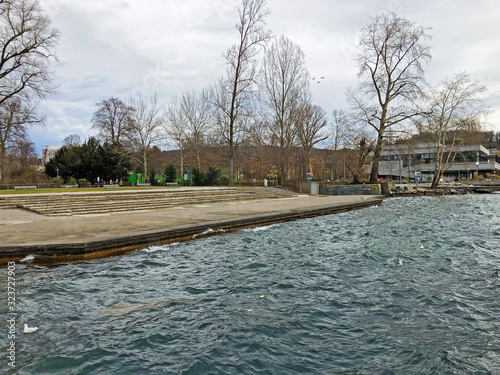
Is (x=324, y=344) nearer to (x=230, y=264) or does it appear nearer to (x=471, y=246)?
(x=230, y=264)

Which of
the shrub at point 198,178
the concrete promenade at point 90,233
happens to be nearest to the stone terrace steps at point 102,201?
the concrete promenade at point 90,233

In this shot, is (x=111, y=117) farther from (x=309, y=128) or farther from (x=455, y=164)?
(x=455, y=164)

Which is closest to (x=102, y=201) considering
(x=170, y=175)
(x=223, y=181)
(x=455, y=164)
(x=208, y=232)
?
(x=208, y=232)

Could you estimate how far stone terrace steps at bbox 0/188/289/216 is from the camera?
14.8m

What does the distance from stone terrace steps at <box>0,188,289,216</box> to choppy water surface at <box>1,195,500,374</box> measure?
27.3 feet

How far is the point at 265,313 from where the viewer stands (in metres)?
4.79

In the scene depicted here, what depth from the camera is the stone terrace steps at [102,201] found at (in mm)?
14828

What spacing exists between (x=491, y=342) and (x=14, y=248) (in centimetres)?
880

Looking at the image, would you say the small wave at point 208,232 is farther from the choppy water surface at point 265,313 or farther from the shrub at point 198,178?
the shrub at point 198,178

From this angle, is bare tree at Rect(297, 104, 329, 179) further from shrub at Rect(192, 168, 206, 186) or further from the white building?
the white building

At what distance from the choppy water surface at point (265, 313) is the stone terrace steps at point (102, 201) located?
27.3ft

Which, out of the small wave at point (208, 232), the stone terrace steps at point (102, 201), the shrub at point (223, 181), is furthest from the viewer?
the shrub at point (223, 181)

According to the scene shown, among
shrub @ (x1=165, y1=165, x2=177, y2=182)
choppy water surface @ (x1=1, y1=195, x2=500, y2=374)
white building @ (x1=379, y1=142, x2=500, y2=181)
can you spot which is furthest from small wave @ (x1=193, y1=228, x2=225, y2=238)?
white building @ (x1=379, y1=142, x2=500, y2=181)

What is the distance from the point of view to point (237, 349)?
3.84 m
